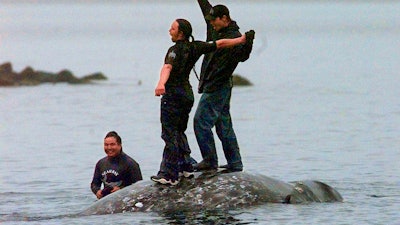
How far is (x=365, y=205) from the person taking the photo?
23.2 meters

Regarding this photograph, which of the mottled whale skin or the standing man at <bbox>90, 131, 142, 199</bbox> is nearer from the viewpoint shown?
the mottled whale skin

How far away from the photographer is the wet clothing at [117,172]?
72.1 feet

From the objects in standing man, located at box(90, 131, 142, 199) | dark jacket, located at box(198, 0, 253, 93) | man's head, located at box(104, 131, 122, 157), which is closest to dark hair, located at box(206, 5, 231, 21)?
dark jacket, located at box(198, 0, 253, 93)

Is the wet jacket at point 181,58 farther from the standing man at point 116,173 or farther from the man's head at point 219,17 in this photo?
the standing man at point 116,173

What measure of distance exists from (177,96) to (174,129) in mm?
492

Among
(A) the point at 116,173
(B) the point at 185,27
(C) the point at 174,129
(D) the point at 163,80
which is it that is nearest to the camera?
(D) the point at 163,80

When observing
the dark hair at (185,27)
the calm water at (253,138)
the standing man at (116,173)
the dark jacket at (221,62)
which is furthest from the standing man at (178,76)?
the standing man at (116,173)

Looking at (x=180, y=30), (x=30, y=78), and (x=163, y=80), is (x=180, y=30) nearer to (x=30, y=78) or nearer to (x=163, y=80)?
(x=163, y=80)

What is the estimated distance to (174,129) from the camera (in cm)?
2025

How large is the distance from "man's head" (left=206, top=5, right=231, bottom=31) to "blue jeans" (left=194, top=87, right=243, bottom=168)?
930 millimetres

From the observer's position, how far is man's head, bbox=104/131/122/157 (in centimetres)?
2164

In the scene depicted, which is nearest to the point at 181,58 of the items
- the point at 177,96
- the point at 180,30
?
the point at 180,30

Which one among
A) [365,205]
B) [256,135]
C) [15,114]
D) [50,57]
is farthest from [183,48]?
[50,57]

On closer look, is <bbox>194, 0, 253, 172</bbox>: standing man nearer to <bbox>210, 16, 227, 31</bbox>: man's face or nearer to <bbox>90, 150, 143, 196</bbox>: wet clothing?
<bbox>210, 16, 227, 31</bbox>: man's face
